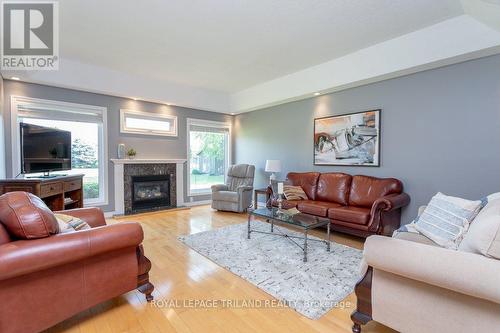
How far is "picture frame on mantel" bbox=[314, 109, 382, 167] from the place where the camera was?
3898 millimetres

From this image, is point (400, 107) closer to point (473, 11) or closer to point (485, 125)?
point (485, 125)

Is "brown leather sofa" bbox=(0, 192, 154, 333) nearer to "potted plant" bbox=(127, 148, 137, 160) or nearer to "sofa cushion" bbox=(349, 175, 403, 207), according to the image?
"sofa cushion" bbox=(349, 175, 403, 207)

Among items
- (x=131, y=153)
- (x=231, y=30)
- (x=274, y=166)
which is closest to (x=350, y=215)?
(x=274, y=166)

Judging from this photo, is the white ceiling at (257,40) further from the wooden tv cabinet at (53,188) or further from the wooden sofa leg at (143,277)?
the wooden sofa leg at (143,277)

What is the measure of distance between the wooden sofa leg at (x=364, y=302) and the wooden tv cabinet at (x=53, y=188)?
354cm

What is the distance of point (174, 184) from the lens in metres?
5.65

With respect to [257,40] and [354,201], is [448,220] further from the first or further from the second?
[257,40]

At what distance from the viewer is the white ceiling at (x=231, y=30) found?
102 inches

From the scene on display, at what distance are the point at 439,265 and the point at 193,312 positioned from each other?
167 cm

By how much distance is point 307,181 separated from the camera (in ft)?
14.9

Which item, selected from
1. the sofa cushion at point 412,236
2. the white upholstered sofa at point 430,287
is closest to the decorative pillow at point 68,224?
the white upholstered sofa at point 430,287

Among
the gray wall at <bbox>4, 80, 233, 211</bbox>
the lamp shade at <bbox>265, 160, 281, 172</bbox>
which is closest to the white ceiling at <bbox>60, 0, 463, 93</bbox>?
the gray wall at <bbox>4, 80, 233, 211</bbox>

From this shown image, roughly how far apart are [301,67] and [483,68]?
7.97ft

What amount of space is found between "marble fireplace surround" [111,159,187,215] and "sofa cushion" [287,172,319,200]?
2590 mm
